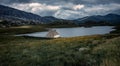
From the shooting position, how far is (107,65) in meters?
10.7

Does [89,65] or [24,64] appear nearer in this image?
[89,65]

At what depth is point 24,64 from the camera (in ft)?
49.3

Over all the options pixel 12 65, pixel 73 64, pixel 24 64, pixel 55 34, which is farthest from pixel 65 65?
pixel 55 34

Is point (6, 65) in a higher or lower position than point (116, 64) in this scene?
lower

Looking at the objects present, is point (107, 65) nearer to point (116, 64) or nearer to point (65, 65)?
point (116, 64)

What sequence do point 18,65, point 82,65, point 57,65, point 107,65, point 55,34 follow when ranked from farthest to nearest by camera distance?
1. point 55,34
2. point 18,65
3. point 82,65
4. point 57,65
5. point 107,65

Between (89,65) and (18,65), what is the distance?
5.45 metres

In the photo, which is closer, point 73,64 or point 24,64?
point 73,64

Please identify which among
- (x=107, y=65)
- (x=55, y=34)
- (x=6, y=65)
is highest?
(x=107, y=65)


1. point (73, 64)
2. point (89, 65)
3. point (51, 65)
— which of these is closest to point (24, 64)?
point (51, 65)

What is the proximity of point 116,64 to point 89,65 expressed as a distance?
8.53 feet

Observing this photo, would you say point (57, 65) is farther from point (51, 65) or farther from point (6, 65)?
point (6, 65)

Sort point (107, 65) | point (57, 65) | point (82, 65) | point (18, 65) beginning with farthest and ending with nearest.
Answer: point (18, 65), point (82, 65), point (57, 65), point (107, 65)

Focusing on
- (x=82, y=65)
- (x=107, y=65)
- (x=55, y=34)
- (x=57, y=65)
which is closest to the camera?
(x=107, y=65)
